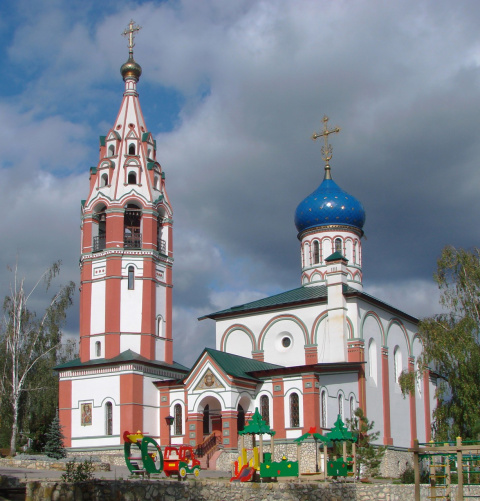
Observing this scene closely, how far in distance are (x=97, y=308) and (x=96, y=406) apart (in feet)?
11.5

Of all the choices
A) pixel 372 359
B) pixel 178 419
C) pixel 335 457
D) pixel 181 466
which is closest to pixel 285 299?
pixel 372 359

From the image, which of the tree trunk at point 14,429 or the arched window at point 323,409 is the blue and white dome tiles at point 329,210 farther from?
the tree trunk at point 14,429

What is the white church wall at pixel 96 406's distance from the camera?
26.8 meters

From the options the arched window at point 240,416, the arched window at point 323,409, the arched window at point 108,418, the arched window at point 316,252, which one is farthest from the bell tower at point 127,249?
the arched window at point 316,252

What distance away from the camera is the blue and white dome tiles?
33281 mm

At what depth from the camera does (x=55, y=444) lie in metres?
25.9

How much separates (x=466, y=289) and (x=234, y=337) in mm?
9821

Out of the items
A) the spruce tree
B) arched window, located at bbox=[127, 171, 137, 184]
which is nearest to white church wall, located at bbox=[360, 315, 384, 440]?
arched window, located at bbox=[127, 171, 137, 184]

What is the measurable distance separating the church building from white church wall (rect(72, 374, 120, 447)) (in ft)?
0.14

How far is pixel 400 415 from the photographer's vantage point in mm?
29469

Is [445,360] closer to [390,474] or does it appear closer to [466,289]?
[466,289]

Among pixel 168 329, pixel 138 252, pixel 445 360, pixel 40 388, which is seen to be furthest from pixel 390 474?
pixel 40 388

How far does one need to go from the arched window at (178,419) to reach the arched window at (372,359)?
6886mm

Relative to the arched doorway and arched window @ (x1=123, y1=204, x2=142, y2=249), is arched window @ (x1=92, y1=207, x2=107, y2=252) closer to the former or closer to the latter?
arched window @ (x1=123, y1=204, x2=142, y2=249)
